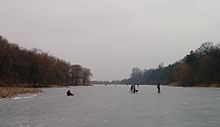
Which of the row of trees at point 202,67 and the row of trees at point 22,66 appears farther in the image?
the row of trees at point 202,67

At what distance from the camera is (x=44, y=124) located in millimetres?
30750

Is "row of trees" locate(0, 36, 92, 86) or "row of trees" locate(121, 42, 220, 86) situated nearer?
"row of trees" locate(0, 36, 92, 86)

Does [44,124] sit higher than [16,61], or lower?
lower

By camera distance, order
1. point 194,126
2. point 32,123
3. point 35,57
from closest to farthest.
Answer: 1. point 194,126
2. point 32,123
3. point 35,57

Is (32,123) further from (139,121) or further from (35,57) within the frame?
(35,57)

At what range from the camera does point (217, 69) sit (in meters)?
156

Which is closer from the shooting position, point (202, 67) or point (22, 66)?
point (22, 66)

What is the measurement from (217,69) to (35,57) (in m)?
72.1

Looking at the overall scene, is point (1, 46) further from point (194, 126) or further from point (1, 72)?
point (194, 126)

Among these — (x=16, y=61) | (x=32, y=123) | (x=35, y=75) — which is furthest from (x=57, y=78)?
(x=32, y=123)

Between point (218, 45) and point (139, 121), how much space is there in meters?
133

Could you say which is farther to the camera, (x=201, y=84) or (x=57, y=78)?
(x=57, y=78)

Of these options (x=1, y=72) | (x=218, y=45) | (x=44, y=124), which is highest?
(x=218, y=45)

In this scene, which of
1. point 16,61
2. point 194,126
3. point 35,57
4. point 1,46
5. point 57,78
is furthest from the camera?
point 57,78
